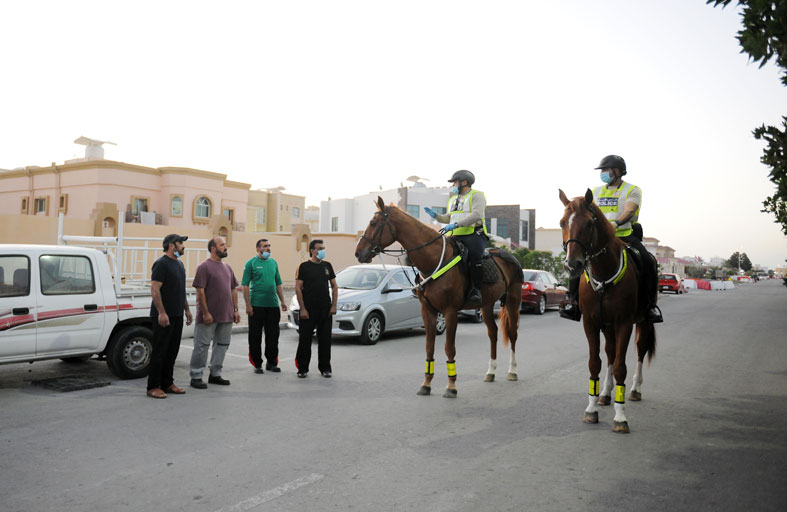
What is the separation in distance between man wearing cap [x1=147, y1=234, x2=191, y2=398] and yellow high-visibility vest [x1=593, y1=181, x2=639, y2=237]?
203 inches

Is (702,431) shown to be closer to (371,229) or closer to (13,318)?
(371,229)

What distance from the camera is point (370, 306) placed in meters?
12.1

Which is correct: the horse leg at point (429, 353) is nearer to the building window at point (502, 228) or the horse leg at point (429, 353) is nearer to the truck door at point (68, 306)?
the truck door at point (68, 306)

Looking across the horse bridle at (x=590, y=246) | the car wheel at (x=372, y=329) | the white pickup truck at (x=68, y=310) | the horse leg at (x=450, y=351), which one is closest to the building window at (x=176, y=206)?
the car wheel at (x=372, y=329)

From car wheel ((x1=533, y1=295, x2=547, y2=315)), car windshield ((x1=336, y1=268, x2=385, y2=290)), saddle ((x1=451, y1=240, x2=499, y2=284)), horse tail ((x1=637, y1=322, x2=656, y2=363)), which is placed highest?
saddle ((x1=451, y1=240, x2=499, y2=284))

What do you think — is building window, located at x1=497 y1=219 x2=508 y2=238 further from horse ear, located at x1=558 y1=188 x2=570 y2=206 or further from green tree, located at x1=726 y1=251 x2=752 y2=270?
green tree, located at x1=726 y1=251 x2=752 y2=270

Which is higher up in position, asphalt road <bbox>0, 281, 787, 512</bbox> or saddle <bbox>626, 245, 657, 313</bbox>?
saddle <bbox>626, 245, 657, 313</bbox>

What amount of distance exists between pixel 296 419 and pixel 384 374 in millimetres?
2793

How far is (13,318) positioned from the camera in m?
7.06

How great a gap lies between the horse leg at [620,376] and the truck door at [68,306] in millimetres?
6669

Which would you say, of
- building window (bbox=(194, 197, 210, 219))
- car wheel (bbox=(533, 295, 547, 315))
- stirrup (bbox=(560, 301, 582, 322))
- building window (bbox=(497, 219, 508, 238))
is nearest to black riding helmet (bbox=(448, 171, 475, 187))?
stirrup (bbox=(560, 301, 582, 322))

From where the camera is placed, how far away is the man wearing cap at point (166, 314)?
712 centimetres

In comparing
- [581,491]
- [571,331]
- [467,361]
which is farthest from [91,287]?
[571,331]

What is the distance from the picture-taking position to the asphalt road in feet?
13.3
